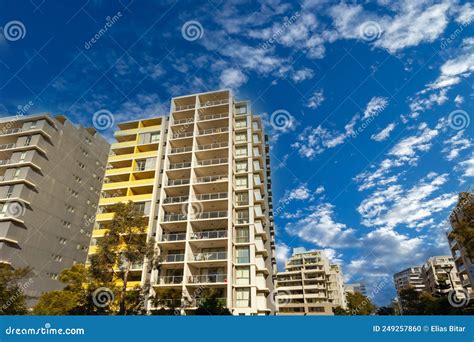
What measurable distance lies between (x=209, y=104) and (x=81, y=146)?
2103cm

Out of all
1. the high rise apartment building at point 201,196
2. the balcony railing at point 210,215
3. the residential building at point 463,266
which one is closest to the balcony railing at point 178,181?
the high rise apartment building at point 201,196

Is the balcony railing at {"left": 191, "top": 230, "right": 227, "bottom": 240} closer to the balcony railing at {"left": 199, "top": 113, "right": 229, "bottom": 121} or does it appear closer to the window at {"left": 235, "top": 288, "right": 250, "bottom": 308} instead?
the window at {"left": 235, "top": 288, "right": 250, "bottom": 308}

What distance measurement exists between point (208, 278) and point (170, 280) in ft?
11.0

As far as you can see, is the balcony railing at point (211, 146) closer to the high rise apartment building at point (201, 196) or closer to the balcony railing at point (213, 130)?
the high rise apartment building at point (201, 196)

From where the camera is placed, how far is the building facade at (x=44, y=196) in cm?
3328

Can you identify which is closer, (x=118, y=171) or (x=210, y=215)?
(x=210, y=215)

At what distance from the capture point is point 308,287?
78.0 metres

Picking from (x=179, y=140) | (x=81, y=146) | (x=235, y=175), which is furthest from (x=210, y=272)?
(x=81, y=146)

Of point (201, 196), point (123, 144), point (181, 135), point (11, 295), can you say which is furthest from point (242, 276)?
point (123, 144)

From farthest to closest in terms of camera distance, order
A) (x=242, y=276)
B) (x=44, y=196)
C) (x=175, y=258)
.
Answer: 1. (x=44, y=196)
2. (x=175, y=258)
3. (x=242, y=276)

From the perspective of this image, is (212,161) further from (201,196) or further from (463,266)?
(463,266)

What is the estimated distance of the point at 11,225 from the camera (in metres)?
32.3

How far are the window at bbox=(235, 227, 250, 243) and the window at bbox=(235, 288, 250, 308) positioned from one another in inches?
174

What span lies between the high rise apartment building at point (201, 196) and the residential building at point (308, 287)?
47.1 metres
